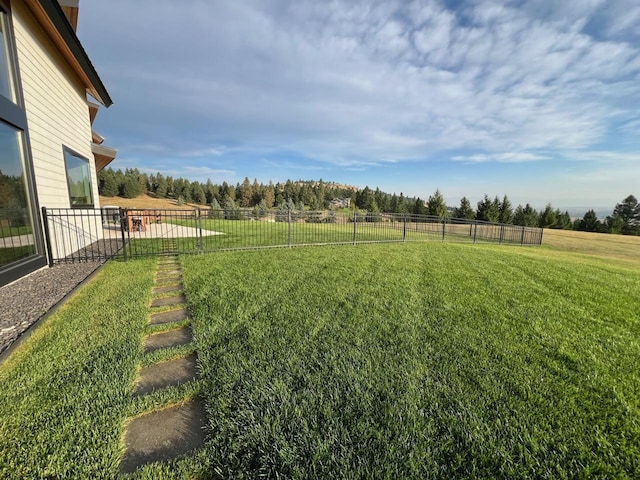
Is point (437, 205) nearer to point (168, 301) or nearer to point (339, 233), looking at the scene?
point (339, 233)

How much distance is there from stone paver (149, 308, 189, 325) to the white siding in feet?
13.2

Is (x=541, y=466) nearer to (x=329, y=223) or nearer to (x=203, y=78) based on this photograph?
(x=329, y=223)

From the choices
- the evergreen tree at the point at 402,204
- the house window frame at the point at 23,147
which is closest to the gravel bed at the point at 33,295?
the house window frame at the point at 23,147

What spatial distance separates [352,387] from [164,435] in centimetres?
117

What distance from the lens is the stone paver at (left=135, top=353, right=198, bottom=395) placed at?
1.86 metres

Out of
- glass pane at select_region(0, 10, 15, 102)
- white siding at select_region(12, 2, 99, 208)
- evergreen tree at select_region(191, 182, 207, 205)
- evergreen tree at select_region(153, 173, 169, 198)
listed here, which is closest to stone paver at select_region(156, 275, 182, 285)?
white siding at select_region(12, 2, 99, 208)

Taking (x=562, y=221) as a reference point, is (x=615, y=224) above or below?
below

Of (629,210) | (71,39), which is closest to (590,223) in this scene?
(629,210)

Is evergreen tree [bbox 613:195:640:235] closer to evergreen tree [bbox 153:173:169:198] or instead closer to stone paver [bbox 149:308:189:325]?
stone paver [bbox 149:308:189:325]

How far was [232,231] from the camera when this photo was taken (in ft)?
39.0

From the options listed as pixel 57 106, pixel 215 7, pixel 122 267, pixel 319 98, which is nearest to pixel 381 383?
pixel 122 267

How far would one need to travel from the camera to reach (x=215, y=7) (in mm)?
7324

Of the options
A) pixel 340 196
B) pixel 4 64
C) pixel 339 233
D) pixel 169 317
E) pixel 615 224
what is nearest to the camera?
pixel 169 317

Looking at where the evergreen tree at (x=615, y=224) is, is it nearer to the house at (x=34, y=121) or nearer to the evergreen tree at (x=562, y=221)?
the evergreen tree at (x=562, y=221)
